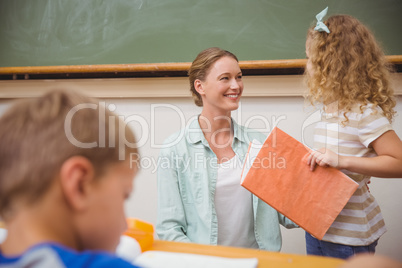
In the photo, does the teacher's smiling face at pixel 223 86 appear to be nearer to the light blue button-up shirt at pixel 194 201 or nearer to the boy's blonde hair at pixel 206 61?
the boy's blonde hair at pixel 206 61

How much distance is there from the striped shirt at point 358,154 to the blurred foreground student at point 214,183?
0.17m

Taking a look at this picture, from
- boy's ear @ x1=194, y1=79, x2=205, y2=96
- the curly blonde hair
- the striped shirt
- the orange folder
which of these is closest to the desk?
the orange folder

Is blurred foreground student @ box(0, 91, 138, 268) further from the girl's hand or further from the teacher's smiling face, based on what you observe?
the teacher's smiling face

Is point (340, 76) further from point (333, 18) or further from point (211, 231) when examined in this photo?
point (211, 231)

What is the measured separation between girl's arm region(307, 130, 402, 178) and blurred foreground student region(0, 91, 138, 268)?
1.64ft

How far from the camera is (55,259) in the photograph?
27 centimetres

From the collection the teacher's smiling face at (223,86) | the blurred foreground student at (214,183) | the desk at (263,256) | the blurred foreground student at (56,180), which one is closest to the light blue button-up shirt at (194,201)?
the blurred foreground student at (214,183)

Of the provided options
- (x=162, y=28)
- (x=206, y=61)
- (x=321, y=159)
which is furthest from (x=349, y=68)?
(x=162, y=28)

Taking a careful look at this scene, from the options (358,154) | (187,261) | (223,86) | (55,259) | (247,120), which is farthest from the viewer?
(247,120)

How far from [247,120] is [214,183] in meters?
0.40

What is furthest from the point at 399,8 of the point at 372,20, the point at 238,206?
the point at 238,206

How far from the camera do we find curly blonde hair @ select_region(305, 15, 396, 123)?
80cm

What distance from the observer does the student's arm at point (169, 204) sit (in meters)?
0.84

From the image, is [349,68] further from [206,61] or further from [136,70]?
[136,70]
